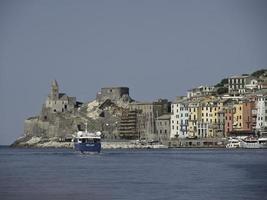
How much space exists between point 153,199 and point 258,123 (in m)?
109

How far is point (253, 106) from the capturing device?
480 ft

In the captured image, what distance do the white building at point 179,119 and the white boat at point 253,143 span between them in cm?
2577

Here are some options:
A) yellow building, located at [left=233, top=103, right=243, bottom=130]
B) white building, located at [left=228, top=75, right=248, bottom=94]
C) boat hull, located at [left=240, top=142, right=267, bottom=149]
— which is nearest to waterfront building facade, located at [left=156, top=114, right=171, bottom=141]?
white building, located at [left=228, top=75, right=248, bottom=94]

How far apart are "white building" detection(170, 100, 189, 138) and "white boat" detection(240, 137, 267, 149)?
84.5ft

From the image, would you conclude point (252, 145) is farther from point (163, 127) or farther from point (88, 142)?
point (163, 127)

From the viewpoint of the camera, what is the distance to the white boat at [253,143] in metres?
133

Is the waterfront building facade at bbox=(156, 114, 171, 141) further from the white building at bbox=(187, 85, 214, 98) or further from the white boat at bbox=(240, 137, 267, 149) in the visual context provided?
the white boat at bbox=(240, 137, 267, 149)

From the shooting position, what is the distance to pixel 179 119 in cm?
16450

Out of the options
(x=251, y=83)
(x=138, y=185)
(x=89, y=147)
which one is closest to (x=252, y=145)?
(x=251, y=83)

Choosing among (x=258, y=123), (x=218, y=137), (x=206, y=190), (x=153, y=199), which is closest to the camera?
(x=153, y=199)

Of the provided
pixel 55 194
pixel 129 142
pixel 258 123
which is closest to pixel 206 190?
pixel 55 194

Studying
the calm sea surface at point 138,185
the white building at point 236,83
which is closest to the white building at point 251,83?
the white building at point 236,83

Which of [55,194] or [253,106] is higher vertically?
[253,106]

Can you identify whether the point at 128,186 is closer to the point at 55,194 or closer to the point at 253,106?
the point at 55,194
